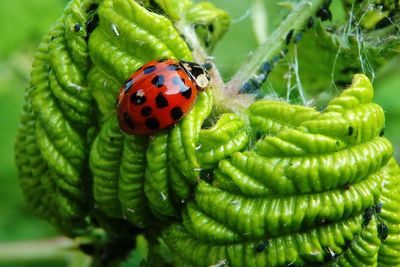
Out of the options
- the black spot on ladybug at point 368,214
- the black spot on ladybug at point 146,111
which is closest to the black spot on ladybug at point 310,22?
the black spot on ladybug at point 146,111

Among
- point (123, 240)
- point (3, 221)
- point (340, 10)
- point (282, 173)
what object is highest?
point (282, 173)

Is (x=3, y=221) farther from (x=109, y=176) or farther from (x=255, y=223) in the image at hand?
(x=255, y=223)

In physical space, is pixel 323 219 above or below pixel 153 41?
below

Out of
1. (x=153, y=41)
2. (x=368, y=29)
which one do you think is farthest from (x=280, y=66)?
(x=153, y=41)

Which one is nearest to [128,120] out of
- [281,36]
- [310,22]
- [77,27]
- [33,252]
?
[77,27]

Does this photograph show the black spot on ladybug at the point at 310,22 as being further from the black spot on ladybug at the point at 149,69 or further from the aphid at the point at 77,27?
the aphid at the point at 77,27

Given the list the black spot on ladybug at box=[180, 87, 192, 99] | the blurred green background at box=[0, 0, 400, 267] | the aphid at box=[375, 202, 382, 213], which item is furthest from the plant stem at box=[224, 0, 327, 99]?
the blurred green background at box=[0, 0, 400, 267]
